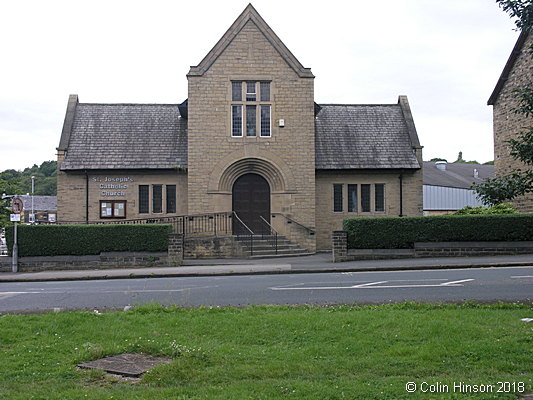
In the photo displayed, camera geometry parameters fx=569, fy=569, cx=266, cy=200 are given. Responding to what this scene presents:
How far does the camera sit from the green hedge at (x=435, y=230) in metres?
21.2

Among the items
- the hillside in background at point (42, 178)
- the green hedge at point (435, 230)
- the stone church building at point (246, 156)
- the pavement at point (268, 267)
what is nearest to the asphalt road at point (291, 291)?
the pavement at point (268, 267)

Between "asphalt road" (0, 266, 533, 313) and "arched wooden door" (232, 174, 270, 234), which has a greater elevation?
"arched wooden door" (232, 174, 270, 234)

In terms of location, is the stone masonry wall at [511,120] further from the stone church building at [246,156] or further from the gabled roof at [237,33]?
the gabled roof at [237,33]

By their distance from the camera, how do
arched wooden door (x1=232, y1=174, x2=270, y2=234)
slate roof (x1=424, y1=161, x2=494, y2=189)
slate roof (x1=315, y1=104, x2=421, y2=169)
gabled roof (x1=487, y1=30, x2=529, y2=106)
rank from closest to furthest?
arched wooden door (x1=232, y1=174, x2=270, y2=234) < slate roof (x1=315, y1=104, x2=421, y2=169) < gabled roof (x1=487, y1=30, x2=529, y2=106) < slate roof (x1=424, y1=161, x2=494, y2=189)

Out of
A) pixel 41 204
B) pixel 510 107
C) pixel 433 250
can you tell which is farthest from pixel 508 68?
pixel 41 204

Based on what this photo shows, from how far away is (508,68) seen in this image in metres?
30.8

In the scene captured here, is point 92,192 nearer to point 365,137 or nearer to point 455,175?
point 365,137

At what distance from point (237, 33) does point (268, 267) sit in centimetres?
1196

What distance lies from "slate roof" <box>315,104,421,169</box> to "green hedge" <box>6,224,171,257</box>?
9440 millimetres

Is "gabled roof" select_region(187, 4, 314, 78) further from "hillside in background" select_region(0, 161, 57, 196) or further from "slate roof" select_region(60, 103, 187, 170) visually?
"hillside in background" select_region(0, 161, 57, 196)

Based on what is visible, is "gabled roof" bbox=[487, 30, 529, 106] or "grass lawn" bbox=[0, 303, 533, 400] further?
"gabled roof" bbox=[487, 30, 529, 106]

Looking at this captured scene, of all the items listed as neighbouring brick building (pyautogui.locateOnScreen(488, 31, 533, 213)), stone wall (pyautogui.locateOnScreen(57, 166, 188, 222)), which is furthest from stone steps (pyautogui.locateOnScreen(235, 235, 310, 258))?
neighbouring brick building (pyautogui.locateOnScreen(488, 31, 533, 213))

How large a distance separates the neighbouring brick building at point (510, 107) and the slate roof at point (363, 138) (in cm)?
515

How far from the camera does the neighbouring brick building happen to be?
29.0 m
